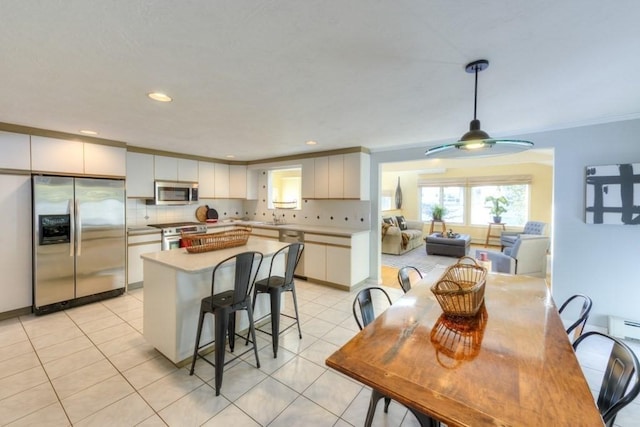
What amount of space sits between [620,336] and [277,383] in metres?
3.47

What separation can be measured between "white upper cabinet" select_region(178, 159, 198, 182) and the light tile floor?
2.75 meters

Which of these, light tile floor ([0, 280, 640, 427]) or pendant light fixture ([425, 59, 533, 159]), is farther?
light tile floor ([0, 280, 640, 427])

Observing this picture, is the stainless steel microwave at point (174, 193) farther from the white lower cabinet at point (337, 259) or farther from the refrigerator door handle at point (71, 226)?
the white lower cabinet at point (337, 259)

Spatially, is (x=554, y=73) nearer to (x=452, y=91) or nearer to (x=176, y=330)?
(x=452, y=91)

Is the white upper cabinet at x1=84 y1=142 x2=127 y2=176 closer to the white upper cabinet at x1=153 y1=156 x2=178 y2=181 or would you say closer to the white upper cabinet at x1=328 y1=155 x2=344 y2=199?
the white upper cabinet at x1=153 y1=156 x2=178 y2=181

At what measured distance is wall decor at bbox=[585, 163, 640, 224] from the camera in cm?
271

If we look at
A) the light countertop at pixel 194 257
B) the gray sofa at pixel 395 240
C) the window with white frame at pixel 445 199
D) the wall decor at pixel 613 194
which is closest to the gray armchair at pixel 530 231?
the window with white frame at pixel 445 199

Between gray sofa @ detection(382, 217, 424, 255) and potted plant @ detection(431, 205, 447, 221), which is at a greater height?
potted plant @ detection(431, 205, 447, 221)

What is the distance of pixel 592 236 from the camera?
9.73ft

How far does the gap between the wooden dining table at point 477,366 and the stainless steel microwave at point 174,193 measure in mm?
4344

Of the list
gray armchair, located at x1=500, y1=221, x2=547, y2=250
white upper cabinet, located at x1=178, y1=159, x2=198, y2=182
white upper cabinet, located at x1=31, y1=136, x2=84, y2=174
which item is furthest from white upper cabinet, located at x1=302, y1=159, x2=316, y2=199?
gray armchair, located at x1=500, y1=221, x2=547, y2=250

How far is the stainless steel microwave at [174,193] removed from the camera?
463cm

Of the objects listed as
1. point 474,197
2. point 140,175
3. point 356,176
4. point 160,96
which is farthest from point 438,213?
point 160,96

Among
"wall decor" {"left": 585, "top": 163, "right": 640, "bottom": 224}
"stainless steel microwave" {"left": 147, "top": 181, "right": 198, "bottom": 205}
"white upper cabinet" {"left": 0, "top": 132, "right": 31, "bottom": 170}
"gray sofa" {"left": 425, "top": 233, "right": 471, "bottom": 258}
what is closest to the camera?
"wall decor" {"left": 585, "top": 163, "right": 640, "bottom": 224}
